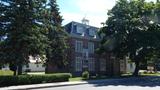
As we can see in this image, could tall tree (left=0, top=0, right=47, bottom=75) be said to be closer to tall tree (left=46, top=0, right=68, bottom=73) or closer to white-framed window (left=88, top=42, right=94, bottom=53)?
tall tree (left=46, top=0, right=68, bottom=73)

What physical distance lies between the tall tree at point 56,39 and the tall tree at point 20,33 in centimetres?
809

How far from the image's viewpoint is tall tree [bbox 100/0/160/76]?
1609 inches

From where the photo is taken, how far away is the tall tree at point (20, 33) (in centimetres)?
2795

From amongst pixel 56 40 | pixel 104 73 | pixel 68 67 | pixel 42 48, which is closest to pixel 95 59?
pixel 104 73

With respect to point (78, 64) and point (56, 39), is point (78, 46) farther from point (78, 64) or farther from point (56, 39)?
point (56, 39)

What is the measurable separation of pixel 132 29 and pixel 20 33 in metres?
19.1

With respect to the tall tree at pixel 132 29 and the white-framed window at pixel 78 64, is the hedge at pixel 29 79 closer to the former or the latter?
the white-framed window at pixel 78 64

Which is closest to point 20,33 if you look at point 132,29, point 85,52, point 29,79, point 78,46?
point 29,79

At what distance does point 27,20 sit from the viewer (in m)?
29.0

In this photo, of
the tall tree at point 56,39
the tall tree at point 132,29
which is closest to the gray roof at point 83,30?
the tall tree at point 132,29

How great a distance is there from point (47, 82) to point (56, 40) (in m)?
10.8

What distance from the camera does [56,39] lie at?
3825 centimetres

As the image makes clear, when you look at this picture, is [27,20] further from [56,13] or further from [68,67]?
[68,67]

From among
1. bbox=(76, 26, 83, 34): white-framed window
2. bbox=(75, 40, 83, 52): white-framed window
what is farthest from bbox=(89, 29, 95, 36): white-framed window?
bbox=(75, 40, 83, 52): white-framed window
